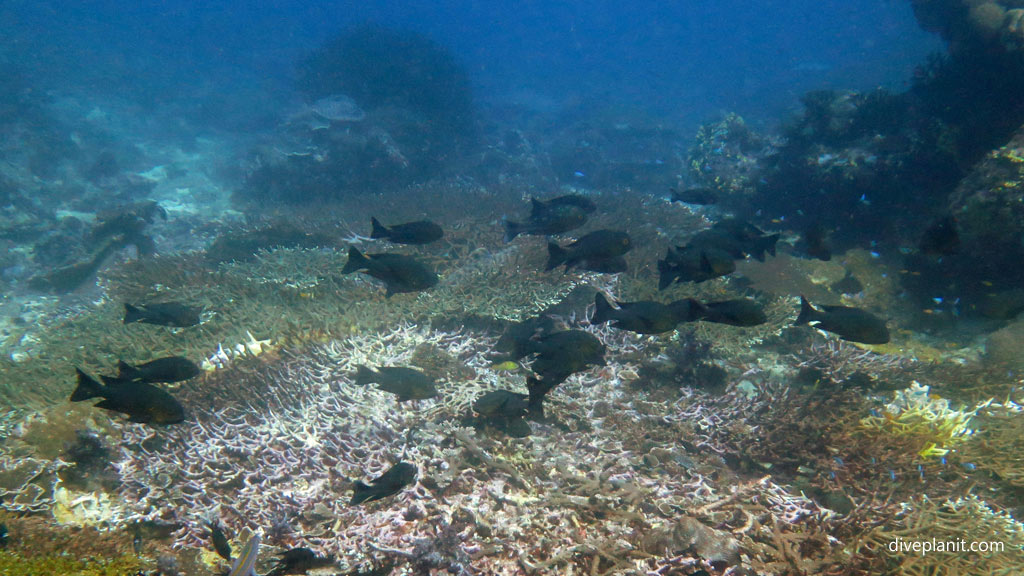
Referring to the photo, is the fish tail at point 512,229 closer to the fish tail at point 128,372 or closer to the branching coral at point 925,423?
the fish tail at point 128,372

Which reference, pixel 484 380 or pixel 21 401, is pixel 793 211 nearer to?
pixel 484 380

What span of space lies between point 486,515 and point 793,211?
10.0 m

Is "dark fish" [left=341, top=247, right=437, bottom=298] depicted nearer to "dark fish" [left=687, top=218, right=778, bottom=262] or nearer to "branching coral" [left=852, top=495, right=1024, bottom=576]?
"dark fish" [left=687, top=218, right=778, bottom=262]

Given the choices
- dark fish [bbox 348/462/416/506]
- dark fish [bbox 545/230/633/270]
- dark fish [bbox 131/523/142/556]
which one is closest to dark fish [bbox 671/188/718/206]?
dark fish [bbox 545/230/633/270]

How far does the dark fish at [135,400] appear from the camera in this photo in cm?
251

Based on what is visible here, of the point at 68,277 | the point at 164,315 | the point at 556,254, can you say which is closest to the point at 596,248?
the point at 556,254

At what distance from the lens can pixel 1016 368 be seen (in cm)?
506

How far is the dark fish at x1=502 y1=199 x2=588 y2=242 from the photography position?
4.12 meters

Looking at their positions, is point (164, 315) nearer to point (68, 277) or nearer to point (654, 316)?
point (654, 316)

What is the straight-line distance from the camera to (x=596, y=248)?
11.7ft

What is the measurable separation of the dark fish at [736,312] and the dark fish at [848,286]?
593 centimetres

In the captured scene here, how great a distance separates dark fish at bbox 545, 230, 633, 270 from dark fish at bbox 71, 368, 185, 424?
2898 mm

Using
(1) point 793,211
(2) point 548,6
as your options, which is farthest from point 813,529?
(2) point 548,6

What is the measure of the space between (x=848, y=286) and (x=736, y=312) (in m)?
6.17
